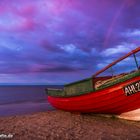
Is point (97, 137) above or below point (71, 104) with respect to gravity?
below

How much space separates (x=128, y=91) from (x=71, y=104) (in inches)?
166

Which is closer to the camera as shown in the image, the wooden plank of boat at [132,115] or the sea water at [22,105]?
the wooden plank of boat at [132,115]

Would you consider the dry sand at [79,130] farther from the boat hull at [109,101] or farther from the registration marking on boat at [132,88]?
the registration marking on boat at [132,88]

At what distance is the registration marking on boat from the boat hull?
13 cm

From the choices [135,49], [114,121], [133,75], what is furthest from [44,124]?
[135,49]

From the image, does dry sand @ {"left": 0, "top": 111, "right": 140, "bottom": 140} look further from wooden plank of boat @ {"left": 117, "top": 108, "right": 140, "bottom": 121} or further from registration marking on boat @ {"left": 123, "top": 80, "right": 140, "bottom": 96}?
registration marking on boat @ {"left": 123, "top": 80, "right": 140, "bottom": 96}

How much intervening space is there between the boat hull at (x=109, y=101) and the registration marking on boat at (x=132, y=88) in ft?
0.42

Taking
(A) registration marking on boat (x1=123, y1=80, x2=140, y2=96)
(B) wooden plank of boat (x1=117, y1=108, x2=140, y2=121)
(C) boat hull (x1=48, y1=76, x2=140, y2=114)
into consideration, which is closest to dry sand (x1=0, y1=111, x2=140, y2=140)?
(B) wooden plank of boat (x1=117, y1=108, x2=140, y2=121)

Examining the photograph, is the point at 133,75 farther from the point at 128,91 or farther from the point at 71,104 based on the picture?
the point at 71,104

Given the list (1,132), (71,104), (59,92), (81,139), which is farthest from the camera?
(59,92)

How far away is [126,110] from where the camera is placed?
34.1 feet

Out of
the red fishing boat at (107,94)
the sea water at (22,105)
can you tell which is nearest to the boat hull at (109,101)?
the red fishing boat at (107,94)

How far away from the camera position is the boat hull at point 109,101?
9.62 metres

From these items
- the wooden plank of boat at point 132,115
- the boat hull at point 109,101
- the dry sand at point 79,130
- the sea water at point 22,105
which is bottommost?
the dry sand at point 79,130
